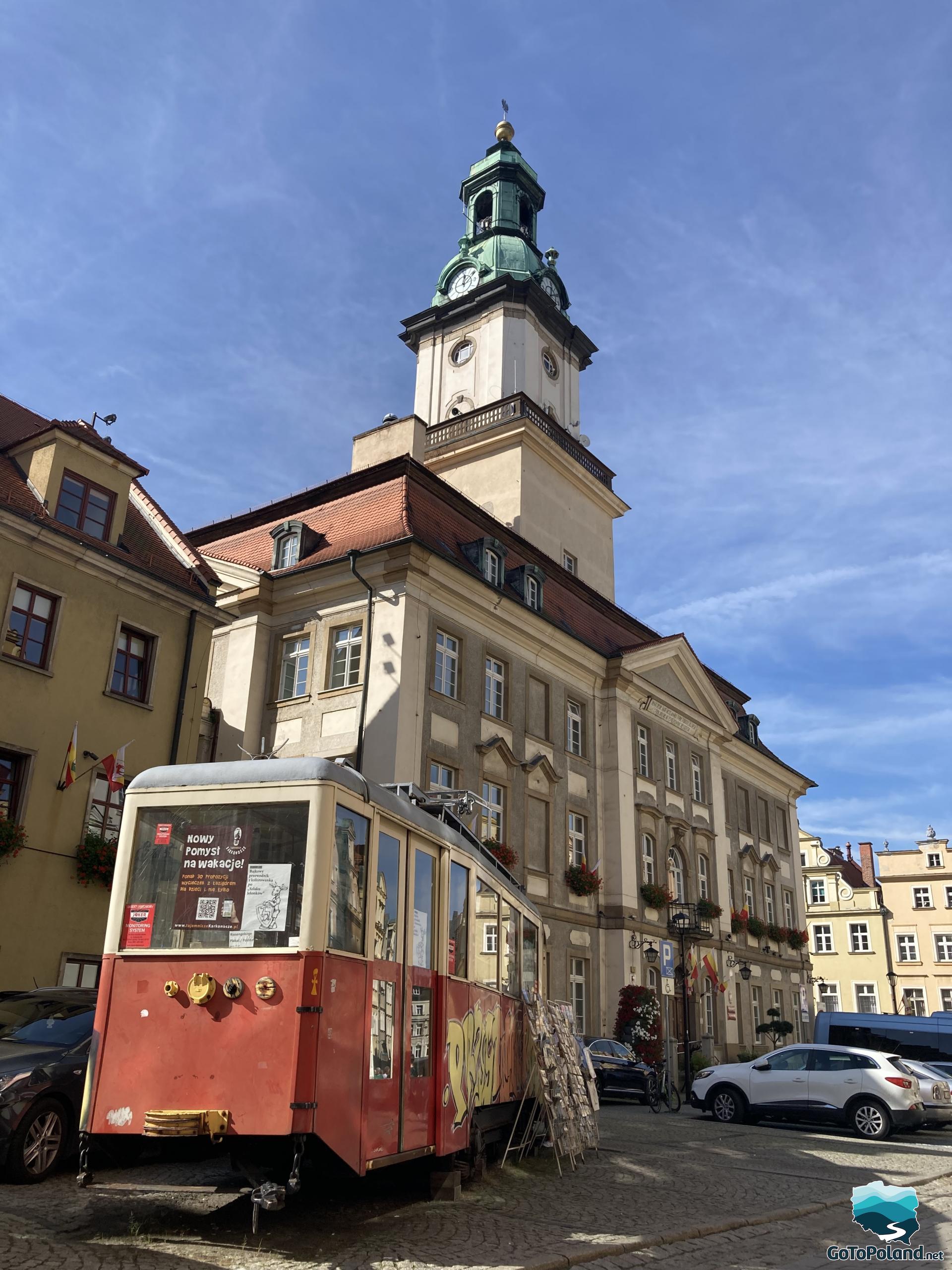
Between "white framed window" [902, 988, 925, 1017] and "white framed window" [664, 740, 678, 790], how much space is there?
115 feet

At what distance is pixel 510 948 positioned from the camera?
12016mm

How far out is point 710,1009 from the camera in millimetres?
35656

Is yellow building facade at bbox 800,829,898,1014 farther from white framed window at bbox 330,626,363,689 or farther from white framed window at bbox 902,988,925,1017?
white framed window at bbox 330,626,363,689

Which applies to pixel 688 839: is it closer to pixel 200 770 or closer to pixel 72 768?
pixel 72 768

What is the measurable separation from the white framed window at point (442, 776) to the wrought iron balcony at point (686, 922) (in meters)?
9.98

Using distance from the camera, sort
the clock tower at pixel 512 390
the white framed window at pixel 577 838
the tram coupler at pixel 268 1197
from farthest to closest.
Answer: the clock tower at pixel 512 390
the white framed window at pixel 577 838
the tram coupler at pixel 268 1197

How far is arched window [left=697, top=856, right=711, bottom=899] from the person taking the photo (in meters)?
36.3

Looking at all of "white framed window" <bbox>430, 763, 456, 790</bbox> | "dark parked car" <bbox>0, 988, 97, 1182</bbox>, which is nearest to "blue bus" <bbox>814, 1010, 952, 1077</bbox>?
"white framed window" <bbox>430, 763, 456, 790</bbox>

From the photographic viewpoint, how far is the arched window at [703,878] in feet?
119

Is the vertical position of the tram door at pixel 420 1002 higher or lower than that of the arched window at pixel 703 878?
lower

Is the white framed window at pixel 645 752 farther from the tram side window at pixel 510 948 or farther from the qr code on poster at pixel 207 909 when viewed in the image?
the qr code on poster at pixel 207 909

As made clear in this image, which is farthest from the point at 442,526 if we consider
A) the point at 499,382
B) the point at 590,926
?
the point at 499,382

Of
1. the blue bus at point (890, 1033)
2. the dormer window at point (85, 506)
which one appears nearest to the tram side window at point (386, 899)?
the dormer window at point (85, 506)

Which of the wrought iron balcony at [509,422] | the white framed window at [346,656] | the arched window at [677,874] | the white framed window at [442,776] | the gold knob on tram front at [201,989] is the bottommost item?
the gold knob on tram front at [201,989]
